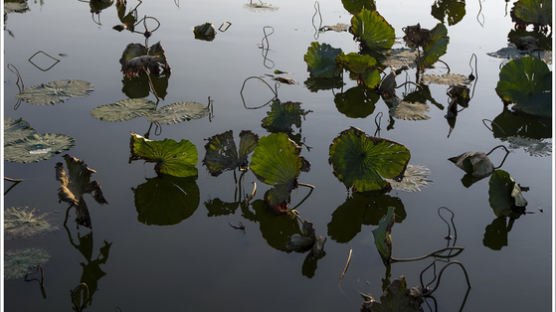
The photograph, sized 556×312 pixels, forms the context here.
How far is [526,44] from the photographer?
4.78 m

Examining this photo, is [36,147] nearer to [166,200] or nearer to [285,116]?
[166,200]

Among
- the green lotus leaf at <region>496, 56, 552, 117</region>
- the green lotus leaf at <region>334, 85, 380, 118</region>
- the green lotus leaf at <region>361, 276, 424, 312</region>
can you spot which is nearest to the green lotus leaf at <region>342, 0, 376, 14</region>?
the green lotus leaf at <region>334, 85, 380, 118</region>

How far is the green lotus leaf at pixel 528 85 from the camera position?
335 cm

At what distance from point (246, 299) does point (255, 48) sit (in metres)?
3.12

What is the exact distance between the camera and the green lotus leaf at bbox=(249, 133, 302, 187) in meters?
2.28

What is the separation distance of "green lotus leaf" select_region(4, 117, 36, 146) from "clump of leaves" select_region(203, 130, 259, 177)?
1043mm

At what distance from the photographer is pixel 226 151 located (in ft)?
8.61

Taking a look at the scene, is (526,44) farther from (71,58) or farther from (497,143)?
(71,58)

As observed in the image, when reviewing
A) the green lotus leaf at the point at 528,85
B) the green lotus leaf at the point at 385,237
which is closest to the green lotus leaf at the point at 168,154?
the green lotus leaf at the point at 385,237

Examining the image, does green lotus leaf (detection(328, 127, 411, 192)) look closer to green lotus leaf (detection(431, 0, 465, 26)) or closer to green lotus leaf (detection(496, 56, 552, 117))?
green lotus leaf (detection(496, 56, 552, 117))

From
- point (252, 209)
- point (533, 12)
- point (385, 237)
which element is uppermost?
point (533, 12)

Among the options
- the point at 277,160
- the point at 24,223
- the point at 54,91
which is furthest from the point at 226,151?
the point at 54,91

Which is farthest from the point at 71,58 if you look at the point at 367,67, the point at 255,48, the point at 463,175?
the point at 463,175

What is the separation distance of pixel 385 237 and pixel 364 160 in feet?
1.82
